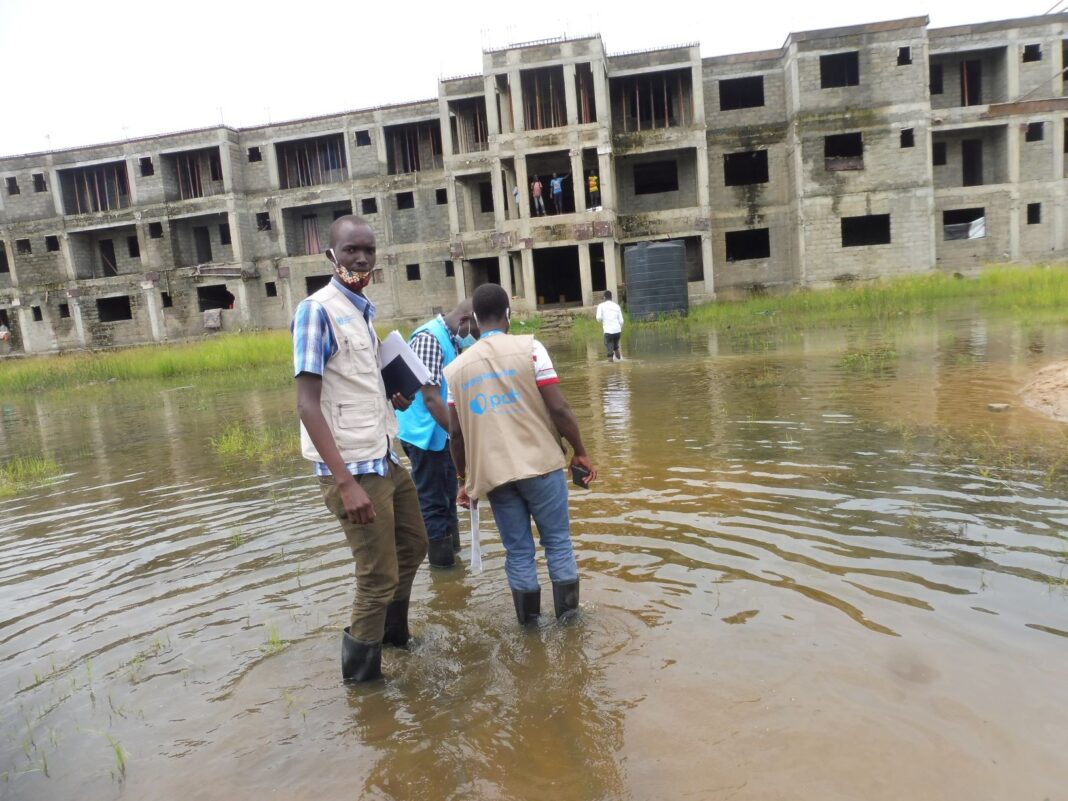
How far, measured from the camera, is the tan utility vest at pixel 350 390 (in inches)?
124

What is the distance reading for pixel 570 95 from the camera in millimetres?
27125

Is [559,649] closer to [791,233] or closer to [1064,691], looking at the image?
[1064,691]

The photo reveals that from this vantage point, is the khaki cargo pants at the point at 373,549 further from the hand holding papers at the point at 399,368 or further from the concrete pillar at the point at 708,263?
the concrete pillar at the point at 708,263

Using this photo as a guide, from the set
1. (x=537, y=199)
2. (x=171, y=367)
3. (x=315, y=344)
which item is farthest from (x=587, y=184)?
(x=315, y=344)

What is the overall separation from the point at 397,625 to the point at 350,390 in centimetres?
127

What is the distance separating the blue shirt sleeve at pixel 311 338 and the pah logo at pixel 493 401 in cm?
82

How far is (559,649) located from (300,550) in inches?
99.2

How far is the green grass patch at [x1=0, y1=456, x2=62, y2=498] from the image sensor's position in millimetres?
8398

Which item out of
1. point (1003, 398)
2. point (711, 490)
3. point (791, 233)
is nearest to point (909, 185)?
point (791, 233)

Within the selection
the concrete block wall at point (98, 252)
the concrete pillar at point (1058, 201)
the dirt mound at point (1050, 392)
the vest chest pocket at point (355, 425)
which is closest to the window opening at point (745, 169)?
the concrete pillar at point (1058, 201)

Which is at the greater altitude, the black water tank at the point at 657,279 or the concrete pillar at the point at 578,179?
the concrete pillar at the point at 578,179

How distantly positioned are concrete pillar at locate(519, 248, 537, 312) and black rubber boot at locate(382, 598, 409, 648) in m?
24.4

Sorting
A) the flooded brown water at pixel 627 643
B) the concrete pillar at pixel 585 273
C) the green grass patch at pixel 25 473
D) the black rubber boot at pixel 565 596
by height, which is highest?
the concrete pillar at pixel 585 273

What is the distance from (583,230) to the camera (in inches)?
1080
